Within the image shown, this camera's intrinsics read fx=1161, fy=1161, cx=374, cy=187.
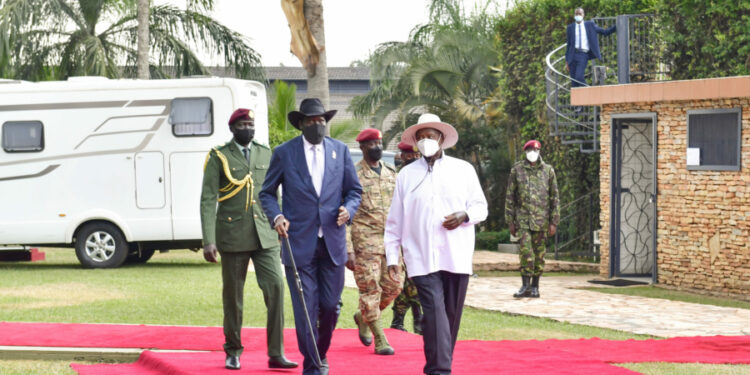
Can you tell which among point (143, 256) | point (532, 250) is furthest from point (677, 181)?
point (143, 256)

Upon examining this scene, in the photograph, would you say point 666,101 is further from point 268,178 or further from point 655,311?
point 268,178

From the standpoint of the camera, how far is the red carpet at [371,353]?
8492 mm

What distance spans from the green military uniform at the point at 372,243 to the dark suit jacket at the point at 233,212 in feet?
2.90

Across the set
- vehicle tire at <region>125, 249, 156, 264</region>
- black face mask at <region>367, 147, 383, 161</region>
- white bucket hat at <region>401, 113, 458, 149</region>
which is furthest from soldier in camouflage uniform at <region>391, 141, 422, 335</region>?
vehicle tire at <region>125, 249, 156, 264</region>

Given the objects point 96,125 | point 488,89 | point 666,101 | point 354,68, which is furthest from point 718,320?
point 354,68

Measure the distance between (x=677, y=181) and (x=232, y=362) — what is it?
341 inches

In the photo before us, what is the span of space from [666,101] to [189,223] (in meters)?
7.64

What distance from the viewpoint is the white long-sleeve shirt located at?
760 centimetres

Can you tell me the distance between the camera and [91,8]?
27266 millimetres

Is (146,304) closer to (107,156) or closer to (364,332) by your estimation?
(364,332)

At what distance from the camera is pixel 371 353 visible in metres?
9.32

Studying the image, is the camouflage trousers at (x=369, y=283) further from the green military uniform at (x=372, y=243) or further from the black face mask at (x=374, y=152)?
the black face mask at (x=374, y=152)

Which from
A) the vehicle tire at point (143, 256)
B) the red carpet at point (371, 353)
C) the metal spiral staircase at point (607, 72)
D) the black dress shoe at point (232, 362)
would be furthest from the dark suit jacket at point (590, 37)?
the black dress shoe at point (232, 362)

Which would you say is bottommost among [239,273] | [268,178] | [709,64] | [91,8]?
[239,273]
